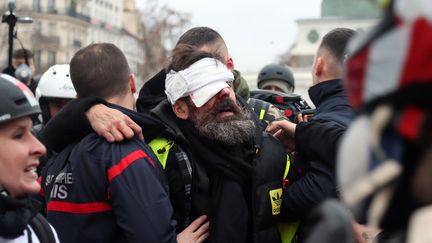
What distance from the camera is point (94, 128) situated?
123 inches

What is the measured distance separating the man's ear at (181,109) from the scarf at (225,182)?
0.16 ft

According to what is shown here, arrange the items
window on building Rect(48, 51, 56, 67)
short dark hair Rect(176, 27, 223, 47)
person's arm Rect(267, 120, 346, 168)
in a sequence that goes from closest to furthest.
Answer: person's arm Rect(267, 120, 346, 168), short dark hair Rect(176, 27, 223, 47), window on building Rect(48, 51, 56, 67)

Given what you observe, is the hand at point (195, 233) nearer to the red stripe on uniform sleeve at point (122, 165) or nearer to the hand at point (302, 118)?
the red stripe on uniform sleeve at point (122, 165)

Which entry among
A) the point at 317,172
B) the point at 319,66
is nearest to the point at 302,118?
the point at 319,66

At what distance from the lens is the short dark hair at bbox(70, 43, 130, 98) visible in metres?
3.29

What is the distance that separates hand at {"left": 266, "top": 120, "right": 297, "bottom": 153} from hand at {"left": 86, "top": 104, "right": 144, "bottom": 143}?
721mm

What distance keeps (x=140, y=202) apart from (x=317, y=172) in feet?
2.79

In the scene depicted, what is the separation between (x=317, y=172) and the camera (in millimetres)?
3281

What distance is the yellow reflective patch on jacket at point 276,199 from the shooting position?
10.8ft

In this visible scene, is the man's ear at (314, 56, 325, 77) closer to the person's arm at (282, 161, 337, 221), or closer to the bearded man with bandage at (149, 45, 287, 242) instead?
the bearded man with bandage at (149, 45, 287, 242)

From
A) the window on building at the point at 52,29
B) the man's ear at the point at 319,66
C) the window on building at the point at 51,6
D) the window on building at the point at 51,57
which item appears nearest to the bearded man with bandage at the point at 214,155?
the man's ear at the point at 319,66


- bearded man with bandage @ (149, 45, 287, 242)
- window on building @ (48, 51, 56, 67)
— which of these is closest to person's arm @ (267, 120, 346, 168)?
bearded man with bandage @ (149, 45, 287, 242)

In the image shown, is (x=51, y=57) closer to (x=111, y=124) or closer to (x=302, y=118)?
(x=302, y=118)

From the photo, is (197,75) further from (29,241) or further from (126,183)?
(29,241)
